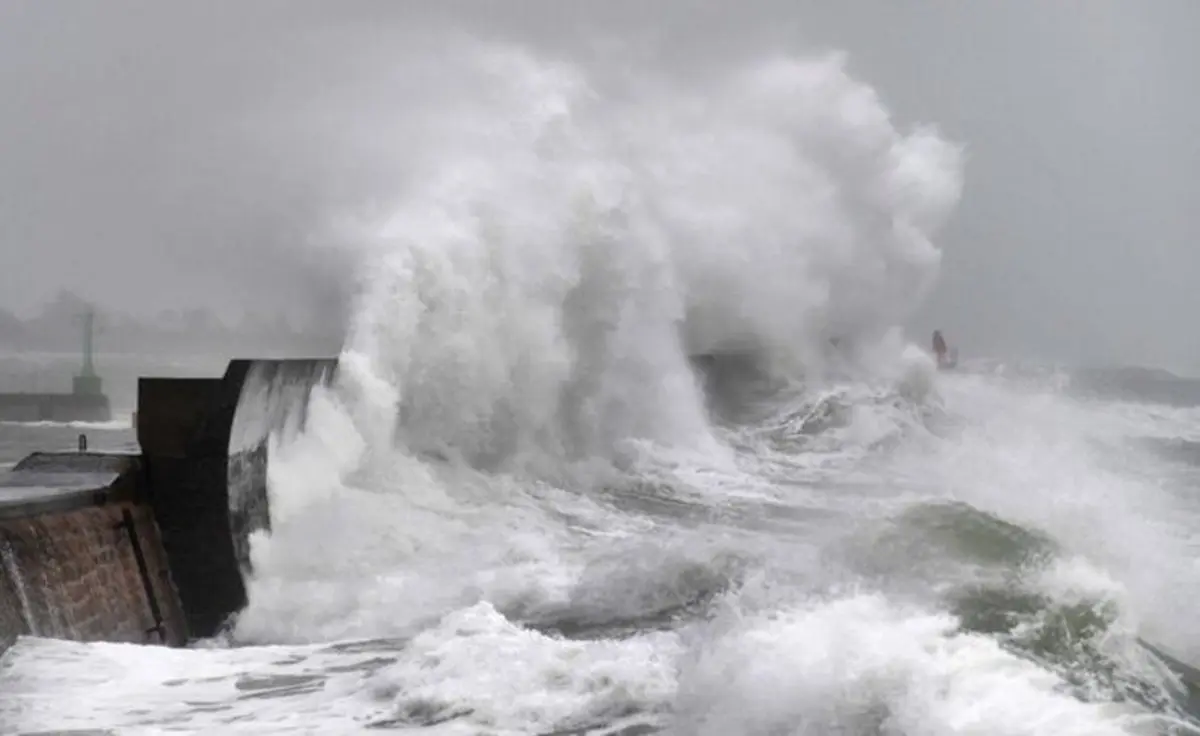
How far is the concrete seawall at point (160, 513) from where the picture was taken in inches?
261

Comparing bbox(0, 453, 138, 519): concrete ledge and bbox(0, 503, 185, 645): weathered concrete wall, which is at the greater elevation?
bbox(0, 453, 138, 519): concrete ledge

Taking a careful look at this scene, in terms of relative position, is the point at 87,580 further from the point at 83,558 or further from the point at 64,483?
the point at 64,483

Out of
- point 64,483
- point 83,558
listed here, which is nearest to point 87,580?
point 83,558

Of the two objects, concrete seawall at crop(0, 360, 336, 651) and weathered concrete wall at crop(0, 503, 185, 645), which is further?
concrete seawall at crop(0, 360, 336, 651)

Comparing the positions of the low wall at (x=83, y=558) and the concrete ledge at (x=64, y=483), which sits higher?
the concrete ledge at (x=64, y=483)

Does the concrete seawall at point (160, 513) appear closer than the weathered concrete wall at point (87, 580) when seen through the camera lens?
No

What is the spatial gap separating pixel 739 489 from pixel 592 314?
3.96 metres

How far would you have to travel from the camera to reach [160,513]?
796 centimetres

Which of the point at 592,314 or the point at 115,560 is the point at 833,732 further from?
the point at 592,314

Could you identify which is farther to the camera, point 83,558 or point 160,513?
point 160,513

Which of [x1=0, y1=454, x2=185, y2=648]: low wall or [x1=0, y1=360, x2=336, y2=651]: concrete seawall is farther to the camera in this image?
[x1=0, y1=360, x2=336, y2=651]: concrete seawall

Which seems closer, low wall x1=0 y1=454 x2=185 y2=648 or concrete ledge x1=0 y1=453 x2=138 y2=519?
low wall x1=0 y1=454 x2=185 y2=648

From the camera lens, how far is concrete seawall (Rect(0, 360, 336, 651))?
6641 millimetres

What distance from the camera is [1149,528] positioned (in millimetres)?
8352
